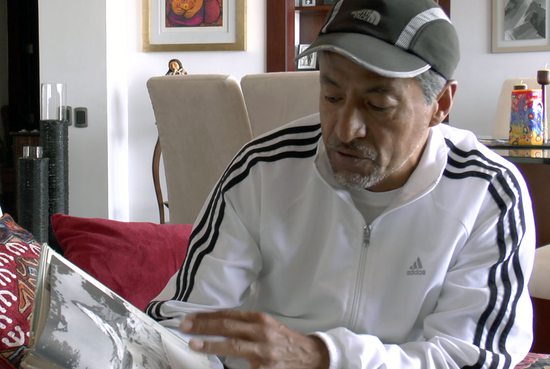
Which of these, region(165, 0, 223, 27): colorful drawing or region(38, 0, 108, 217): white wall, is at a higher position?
region(165, 0, 223, 27): colorful drawing

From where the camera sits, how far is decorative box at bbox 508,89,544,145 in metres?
2.70

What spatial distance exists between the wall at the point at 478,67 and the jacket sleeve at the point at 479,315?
407cm

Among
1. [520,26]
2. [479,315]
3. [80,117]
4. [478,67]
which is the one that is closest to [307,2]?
[478,67]

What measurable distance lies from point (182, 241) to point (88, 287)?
0.81m

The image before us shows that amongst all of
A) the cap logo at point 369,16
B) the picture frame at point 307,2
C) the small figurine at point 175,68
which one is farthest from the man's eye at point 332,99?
the picture frame at point 307,2

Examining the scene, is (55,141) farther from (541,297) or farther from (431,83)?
(431,83)

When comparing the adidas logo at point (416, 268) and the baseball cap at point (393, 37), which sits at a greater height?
the baseball cap at point (393, 37)

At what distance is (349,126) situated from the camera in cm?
111

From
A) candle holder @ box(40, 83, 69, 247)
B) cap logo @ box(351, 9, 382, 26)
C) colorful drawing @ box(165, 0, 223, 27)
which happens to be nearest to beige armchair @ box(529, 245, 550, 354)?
cap logo @ box(351, 9, 382, 26)

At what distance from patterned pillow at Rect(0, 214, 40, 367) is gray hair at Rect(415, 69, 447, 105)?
28.5 inches

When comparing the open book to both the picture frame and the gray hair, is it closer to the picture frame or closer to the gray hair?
the gray hair

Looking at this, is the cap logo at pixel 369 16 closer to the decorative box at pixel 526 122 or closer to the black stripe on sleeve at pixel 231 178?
the black stripe on sleeve at pixel 231 178

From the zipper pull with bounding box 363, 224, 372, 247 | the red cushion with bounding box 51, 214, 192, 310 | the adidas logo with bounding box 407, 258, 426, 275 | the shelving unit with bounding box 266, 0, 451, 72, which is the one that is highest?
the shelving unit with bounding box 266, 0, 451, 72

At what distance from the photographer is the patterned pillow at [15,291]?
1145 mm
